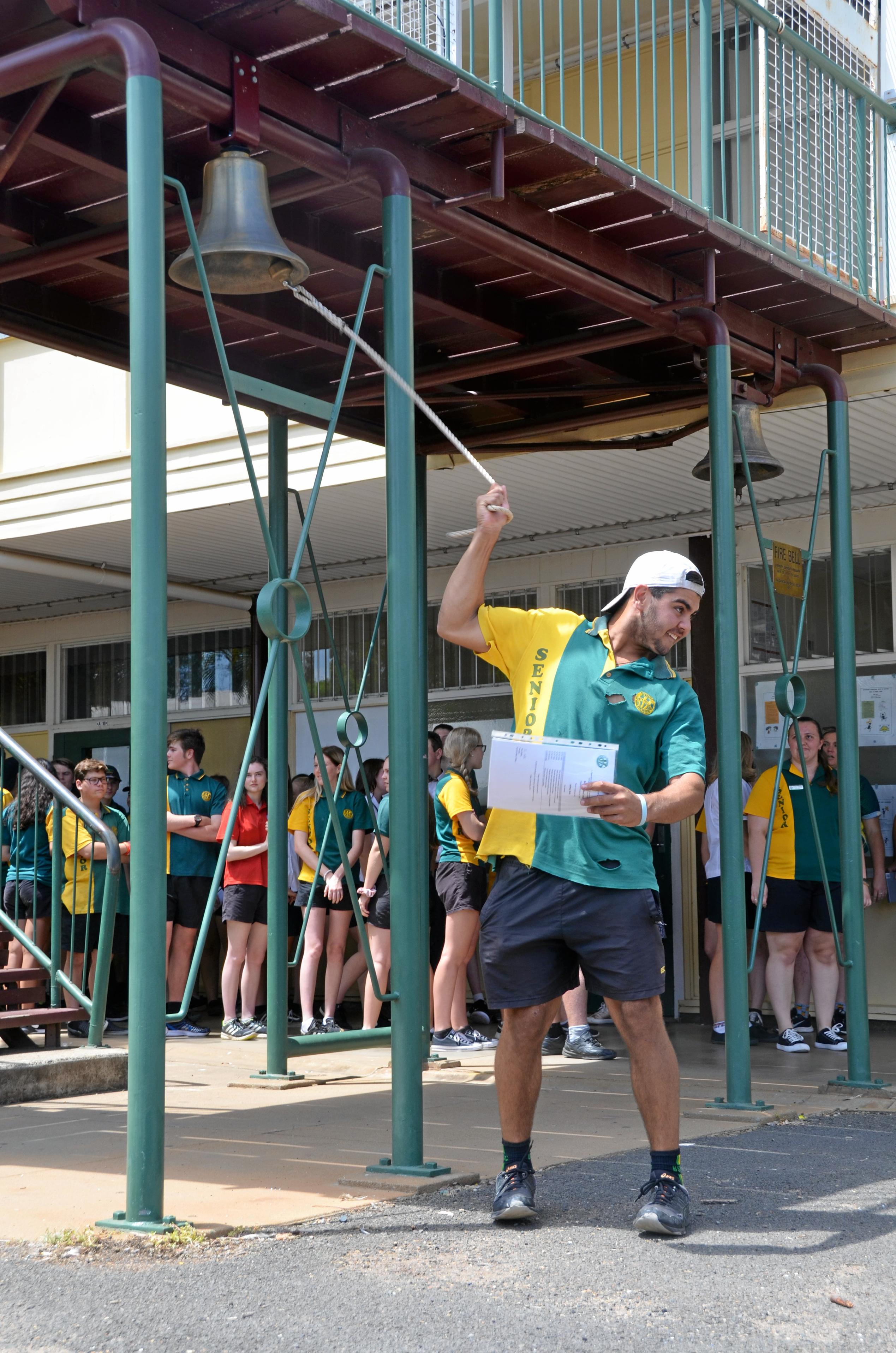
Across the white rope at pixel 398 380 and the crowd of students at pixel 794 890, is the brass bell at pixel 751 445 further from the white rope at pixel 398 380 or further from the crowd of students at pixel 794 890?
the white rope at pixel 398 380

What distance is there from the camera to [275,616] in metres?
5.09

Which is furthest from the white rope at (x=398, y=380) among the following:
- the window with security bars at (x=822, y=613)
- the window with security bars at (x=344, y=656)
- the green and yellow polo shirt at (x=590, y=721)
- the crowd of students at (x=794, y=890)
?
the window with security bars at (x=344, y=656)

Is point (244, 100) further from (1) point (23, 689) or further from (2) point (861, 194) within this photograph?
(1) point (23, 689)

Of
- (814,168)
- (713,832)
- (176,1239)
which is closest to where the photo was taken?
(176,1239)

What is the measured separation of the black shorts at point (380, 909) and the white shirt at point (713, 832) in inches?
84.6

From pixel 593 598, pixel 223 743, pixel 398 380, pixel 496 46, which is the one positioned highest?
pixel 496 46

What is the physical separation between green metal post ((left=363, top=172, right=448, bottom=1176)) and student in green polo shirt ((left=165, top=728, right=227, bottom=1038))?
5815mm

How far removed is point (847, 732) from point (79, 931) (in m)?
5.76

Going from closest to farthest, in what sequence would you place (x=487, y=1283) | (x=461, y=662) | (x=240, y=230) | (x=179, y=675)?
(x=487, y=1283) < (x=240, y=230) < (x=461, y=662) < (x=179, y=675)

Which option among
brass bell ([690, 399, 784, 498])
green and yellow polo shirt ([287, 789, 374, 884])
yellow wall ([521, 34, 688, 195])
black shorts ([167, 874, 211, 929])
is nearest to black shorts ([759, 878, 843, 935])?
green and yellow polo shirt ([287, 789, 374, 884])

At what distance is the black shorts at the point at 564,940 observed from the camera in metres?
4.61

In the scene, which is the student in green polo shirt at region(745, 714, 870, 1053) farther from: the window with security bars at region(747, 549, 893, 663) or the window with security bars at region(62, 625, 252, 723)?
the window with security bars at region(62, 625, 252, 723)

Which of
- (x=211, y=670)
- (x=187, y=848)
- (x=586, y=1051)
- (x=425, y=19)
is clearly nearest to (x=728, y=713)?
(x=586, y=1051)

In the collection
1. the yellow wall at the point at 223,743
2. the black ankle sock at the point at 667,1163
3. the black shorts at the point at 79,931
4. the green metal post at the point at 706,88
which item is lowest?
the black ankle sock at the point at 667,1163
